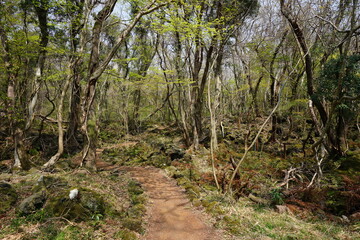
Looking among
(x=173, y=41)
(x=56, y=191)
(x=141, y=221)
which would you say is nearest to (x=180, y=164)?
(x=141, y=221)

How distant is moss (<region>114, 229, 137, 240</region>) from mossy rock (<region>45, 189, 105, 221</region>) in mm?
766

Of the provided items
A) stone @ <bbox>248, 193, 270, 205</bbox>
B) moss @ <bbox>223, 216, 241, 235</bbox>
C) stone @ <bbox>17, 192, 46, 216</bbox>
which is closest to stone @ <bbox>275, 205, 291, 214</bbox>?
stone @ <bbox>248, 193, 270, 205</bbox>

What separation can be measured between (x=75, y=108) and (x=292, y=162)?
559 inches

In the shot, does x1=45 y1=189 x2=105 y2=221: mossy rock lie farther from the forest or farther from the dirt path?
the dirt path

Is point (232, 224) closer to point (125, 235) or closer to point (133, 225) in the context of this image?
point (133, 225)

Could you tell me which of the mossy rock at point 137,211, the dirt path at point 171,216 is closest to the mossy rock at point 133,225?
the dirt path at point 171,216

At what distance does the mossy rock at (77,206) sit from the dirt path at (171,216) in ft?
4.67

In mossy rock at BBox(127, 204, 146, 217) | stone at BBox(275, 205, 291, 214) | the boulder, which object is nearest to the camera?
mossy rock at BBox(127, 204, 146, 217)

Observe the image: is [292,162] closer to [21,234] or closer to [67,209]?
[67,209]

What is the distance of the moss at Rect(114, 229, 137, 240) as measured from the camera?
447 cm

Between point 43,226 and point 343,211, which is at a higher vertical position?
point 43,226

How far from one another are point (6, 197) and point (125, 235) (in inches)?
120

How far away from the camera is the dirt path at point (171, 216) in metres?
5.02

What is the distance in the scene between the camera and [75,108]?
13.7 metres
